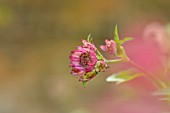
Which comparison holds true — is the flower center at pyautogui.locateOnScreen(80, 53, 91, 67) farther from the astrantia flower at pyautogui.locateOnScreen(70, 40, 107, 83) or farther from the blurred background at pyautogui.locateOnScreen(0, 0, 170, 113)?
the blurred background at pyautogui.locateOnScreen(0, 0, 170, 113)

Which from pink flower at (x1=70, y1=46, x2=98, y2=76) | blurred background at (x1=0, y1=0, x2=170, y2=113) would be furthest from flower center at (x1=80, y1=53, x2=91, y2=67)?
blurred background at (x1=0, y1=0, x2=170, y2=113)

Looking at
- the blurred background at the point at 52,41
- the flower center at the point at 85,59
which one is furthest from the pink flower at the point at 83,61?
Answer: the blurred background at the point at 52,41

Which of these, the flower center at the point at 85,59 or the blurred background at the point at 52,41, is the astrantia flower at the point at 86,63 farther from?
the blurred background at the point at 52,41

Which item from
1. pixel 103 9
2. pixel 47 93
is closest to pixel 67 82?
pixel 47 93

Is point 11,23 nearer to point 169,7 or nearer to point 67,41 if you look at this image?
point 67,41

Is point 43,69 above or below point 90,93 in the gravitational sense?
above
